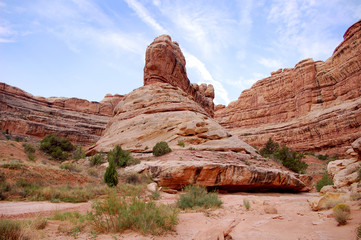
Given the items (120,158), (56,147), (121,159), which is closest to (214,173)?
(121,159)

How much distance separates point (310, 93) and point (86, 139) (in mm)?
52523

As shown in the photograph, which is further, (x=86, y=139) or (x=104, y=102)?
(x=104, y=102)

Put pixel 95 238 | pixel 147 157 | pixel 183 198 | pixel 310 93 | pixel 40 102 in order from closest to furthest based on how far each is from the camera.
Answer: pixel 95 238
pixel 183 198
pixel 147 157
pixel 310 93
pixel 40 102

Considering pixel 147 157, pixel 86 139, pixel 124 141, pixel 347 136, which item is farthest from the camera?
pixel 86 139

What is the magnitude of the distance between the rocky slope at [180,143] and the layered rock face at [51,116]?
25244mm

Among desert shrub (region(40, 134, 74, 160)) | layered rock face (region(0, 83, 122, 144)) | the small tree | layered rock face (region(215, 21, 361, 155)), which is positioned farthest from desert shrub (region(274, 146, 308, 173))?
layered rock face (region(0, 83, 122, 144))

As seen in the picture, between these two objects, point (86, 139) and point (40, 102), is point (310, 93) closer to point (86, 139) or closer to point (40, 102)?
point (86, 139)

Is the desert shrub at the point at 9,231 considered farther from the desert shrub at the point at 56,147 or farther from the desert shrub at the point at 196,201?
the desert shrub at the point at 56,147

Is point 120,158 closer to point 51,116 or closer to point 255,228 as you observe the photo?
point 255,228

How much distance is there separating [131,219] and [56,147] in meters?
28.8

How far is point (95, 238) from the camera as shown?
13.5ft

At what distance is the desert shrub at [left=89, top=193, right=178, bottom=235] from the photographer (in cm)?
446

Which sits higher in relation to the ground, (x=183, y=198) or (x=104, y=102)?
(x=104, y=102)

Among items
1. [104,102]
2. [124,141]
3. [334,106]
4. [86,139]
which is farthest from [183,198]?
[104,102]
